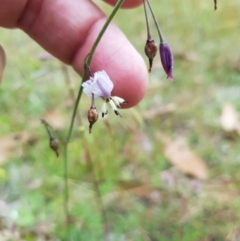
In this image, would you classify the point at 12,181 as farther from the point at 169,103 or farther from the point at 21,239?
the point at 169,103

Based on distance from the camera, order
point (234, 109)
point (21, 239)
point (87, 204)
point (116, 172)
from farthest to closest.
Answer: point (234, 109), point (116, 172), point (87, 204), point (21, 239)

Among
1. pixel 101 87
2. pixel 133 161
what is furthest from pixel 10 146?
pixel 101 87

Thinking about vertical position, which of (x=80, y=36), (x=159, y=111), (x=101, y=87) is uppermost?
(x=101, y=87)

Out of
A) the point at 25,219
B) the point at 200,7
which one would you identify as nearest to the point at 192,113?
the point at 25,219

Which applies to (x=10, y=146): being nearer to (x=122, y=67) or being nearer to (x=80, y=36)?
(x=80, y=36)

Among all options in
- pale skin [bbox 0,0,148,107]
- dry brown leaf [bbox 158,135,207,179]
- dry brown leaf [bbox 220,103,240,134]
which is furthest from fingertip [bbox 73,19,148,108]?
dry brown leaf [bbox 220,103,240,134]

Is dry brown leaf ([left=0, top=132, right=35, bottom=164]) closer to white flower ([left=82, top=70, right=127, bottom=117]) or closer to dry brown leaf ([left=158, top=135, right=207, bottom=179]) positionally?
dry brown leaf ([left=158, top=135, right=207, bottom=179])
